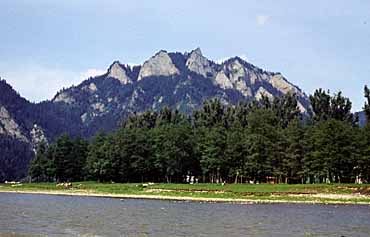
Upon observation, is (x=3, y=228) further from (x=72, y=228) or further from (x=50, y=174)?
(x=50, y=174)

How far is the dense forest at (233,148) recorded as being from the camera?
92688 millimetres

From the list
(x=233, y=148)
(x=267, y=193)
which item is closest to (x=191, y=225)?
(x=267, y=193)

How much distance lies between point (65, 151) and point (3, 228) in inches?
4387

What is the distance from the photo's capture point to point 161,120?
134 metres

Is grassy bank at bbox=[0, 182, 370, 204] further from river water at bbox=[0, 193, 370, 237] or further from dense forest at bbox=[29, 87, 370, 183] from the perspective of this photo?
river water at bbox=[0, 193, 370, 237]

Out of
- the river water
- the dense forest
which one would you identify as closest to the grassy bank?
the dense forest

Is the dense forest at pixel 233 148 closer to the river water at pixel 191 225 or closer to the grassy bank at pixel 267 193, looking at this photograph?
the grassy bank at pixel 267 193

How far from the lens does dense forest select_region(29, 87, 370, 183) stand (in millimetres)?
92688

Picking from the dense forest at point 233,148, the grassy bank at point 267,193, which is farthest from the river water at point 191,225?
the dense forest at point 233,148

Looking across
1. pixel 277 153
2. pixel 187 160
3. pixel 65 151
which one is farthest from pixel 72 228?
pixel 65 151

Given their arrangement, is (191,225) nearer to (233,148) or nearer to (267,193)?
(267,193)

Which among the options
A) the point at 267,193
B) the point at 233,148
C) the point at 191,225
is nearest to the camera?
the point at 191,225

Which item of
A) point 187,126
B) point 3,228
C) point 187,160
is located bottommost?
point 3,228

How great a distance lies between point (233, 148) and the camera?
106 metres
